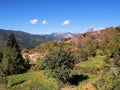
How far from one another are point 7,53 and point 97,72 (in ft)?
77.3

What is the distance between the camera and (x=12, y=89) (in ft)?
143

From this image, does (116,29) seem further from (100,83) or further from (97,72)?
(100,83)

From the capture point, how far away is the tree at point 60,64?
4341cm

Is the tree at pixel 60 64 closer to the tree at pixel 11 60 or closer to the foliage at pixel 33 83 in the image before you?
the foliage at pixel 33 83

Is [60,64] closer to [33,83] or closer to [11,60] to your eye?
[33,83]

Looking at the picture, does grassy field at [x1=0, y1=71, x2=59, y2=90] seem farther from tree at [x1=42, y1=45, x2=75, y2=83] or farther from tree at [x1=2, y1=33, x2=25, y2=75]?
tree at [x1=2, y1=33, x2=25, y2=75]

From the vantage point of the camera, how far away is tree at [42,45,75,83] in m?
43.4

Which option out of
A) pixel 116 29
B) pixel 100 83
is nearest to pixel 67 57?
pixel 100 83

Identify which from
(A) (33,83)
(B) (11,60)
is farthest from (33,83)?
(B) (11,60)

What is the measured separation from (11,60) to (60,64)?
17.8m

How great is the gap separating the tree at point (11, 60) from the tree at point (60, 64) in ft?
50.3

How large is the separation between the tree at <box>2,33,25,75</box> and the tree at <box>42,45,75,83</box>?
604 inches

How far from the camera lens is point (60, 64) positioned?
147 feet

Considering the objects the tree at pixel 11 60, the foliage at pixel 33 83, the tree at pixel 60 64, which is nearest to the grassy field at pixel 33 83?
the foliage at pixel 33 83
